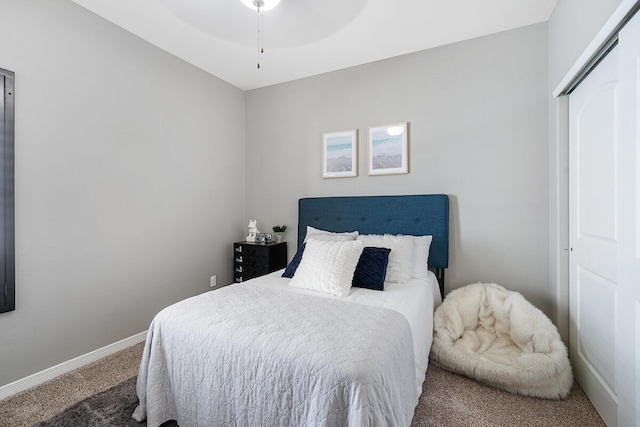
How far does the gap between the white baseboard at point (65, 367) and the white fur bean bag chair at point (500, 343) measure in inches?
101

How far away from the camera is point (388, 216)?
9.24 ft

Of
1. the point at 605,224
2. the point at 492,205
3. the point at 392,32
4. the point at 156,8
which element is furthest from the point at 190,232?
the point at 605,224

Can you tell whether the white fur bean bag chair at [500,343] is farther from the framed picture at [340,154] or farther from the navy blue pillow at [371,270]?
the framed picture at [340,154]

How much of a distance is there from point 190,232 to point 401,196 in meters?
2.22

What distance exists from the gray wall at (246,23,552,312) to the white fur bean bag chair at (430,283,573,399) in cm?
33

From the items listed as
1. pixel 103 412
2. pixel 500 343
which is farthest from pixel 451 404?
pixel 103 412

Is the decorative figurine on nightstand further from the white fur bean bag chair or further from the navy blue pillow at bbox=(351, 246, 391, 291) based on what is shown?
the white fur bean bag chair

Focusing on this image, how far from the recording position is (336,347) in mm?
1225

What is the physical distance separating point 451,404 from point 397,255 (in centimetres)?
104

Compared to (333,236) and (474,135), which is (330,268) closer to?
(333,236)

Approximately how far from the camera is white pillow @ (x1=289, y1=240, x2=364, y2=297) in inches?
78.8

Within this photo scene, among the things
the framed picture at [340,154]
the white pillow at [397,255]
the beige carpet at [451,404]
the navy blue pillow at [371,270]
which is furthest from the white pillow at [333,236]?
the beige carpet at [451,404]

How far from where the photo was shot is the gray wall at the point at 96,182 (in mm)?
1944

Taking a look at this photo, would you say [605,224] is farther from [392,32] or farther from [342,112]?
[342,112]
